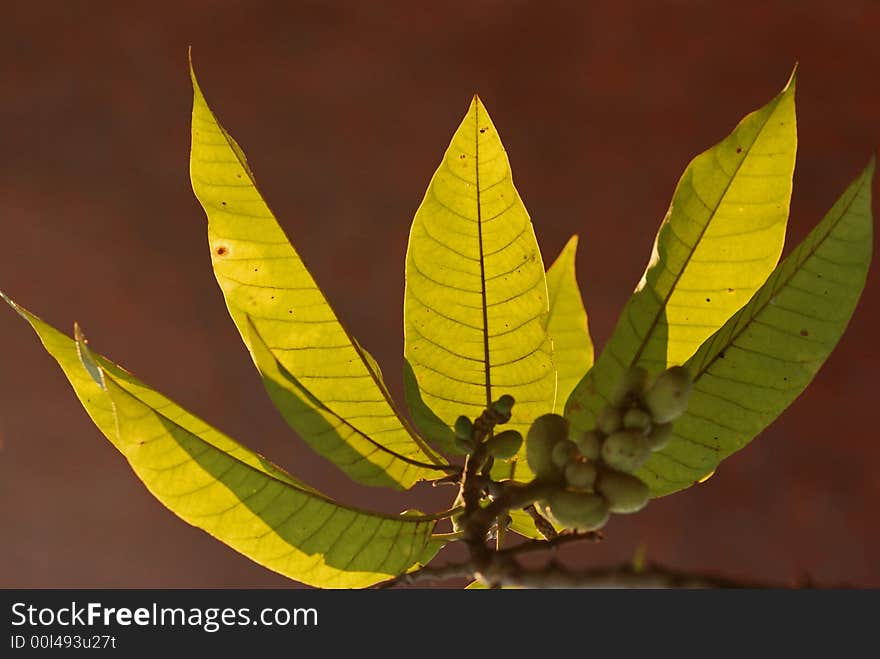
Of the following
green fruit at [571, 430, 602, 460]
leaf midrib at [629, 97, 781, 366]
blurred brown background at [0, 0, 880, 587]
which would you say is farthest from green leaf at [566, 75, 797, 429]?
blurred brown background at [0, 0, 880, 587]

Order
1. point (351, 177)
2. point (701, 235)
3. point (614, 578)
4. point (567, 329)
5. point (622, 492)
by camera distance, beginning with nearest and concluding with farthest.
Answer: point (614, 578)
point (622, 492)
point (701, 235)
point (567, 329)
point (351, 177)

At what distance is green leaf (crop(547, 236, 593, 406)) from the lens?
0.61 metres

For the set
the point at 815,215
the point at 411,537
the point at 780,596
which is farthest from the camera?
the point at 815,215

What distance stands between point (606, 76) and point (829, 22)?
49cm

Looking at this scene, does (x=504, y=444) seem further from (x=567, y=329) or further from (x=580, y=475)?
(x=567, y=329)

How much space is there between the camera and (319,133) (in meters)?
1.95

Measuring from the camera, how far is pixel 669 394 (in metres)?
0.35

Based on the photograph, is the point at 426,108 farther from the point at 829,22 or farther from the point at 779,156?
the point at 779,156

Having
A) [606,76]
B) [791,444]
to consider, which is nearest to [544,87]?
[606,76]

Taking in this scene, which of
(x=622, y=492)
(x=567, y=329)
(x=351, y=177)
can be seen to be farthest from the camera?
(x=351, y=177)

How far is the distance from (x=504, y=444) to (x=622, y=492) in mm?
98

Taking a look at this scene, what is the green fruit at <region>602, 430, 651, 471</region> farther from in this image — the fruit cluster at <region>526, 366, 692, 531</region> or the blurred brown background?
the blurred brown background

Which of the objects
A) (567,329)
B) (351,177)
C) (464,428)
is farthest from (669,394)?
(351,177)

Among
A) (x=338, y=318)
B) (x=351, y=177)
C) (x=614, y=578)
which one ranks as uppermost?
(x=351, y=177)
